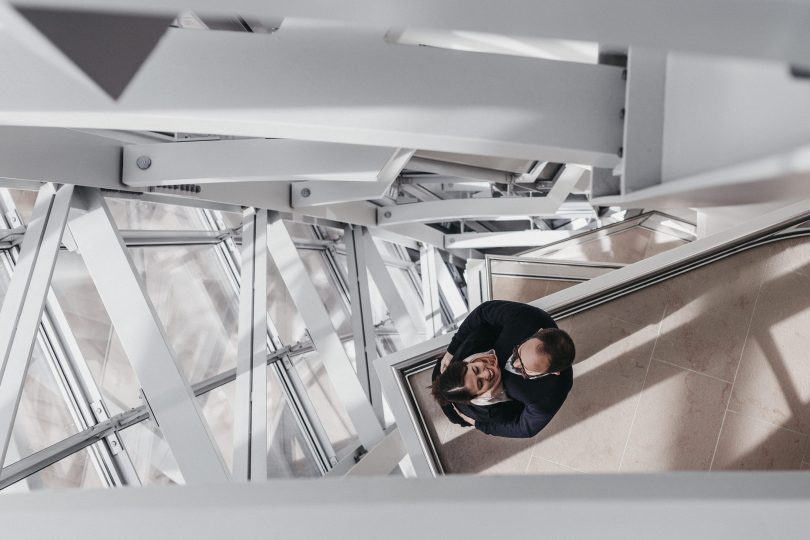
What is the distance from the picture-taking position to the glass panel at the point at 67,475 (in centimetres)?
546

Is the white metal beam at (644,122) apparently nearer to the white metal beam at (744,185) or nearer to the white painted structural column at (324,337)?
the white metal beam at (744,185)

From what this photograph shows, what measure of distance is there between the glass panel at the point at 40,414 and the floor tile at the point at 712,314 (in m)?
5.50

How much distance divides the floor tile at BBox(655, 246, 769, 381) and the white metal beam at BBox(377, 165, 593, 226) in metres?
5.44

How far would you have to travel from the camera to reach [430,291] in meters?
15.6

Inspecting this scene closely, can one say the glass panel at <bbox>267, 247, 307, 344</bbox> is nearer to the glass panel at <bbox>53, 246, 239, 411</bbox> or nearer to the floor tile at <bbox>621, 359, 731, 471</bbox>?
the glass panel at <bbox>53, 246, 239, 411</bbox>

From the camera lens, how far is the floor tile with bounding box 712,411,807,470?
411 cm

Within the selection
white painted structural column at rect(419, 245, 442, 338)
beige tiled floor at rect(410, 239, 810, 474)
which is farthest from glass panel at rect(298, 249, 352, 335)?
beige tiled floor at rect(410, 239, 810, 474)

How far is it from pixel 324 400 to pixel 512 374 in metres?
7.61

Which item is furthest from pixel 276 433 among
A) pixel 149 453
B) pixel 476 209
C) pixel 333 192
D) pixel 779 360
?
pixel 779 360

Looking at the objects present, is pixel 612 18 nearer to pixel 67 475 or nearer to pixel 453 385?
pixel 453 385

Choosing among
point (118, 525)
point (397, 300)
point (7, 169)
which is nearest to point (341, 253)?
point (397, 300)

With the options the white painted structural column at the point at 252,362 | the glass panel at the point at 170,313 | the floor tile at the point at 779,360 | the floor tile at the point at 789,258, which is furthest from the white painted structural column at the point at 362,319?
the floor tile at the point at 789,258

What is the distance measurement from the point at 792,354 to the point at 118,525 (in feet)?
14.7

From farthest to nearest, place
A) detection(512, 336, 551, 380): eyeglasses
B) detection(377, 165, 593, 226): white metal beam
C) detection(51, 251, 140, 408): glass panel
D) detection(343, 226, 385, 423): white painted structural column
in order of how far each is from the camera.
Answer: detection(377, 165, 593, 226): white metal beam, detection(343, 226, 385, 423): white painted structural column, detection(51, 251, 140, 408): glass panel, detection(512, 336, 551, 380): eyeglasses
